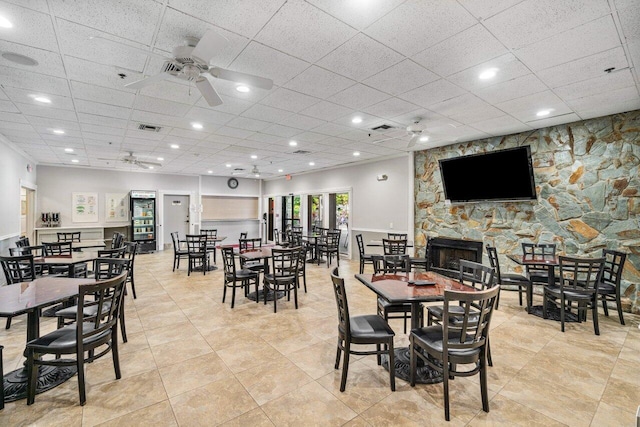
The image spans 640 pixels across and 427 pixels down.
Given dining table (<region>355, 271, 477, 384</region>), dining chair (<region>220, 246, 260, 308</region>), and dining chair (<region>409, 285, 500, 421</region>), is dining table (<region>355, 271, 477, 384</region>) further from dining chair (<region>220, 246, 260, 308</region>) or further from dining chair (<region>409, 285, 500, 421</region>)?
dining chair (<region>220, 246, 260, 308</region>)

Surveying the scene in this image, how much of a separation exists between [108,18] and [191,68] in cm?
63

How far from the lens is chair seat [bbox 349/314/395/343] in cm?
250

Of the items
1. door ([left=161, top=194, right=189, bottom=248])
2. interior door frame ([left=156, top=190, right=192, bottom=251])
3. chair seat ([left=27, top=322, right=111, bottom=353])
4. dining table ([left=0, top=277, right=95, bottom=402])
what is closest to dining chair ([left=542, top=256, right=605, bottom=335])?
chair seat ([left=27, top=322, right=111, bottom=353])

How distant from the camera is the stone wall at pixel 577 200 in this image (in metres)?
4.43

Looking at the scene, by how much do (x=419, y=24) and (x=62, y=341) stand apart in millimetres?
3788

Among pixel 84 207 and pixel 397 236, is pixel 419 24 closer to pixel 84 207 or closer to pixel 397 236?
pixel 397 236

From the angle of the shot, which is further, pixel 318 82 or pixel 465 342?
pixel 318 82

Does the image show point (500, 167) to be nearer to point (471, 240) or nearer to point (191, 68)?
point (471, 240)

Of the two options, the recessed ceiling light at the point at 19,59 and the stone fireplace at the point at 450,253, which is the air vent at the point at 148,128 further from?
the stone fireplace at the point at 450,253

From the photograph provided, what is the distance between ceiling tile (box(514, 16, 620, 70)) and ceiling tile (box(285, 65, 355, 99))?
1728 mm

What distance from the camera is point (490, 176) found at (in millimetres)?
5758

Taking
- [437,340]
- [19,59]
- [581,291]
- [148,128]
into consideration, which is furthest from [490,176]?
[19,59]

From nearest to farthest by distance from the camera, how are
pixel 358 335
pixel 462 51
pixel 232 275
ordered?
pixel 358 335, pixel 462 51, pixel 232 275

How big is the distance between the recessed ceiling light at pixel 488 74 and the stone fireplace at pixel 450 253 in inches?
155
